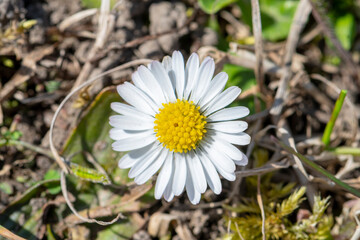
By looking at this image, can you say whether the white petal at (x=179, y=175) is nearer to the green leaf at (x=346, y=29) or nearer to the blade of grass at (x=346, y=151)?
the blade of grass at (x=346, y=151)

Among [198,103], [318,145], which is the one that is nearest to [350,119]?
[318,145]

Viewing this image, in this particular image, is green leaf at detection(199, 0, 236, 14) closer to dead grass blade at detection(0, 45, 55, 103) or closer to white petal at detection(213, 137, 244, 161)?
white petal at detection(213, 137, 244, 161)

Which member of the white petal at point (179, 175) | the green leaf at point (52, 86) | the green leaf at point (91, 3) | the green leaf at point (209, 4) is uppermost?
the green leaf at point (91, 3)

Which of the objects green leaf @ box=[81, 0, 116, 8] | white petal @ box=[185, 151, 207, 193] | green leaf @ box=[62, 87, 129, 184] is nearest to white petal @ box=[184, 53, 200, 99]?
white petal @ box=[185, 151, 207, 193]

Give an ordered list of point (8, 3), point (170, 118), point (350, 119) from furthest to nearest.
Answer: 1. point (350, 119)
2. point (8, 3)
3. point (170, 118)

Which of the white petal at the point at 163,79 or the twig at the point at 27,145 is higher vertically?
the white petal at the point at 163,79

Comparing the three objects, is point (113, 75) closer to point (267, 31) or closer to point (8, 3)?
point (8, 3)

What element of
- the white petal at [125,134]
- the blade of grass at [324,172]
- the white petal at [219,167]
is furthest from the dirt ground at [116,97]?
the white petal at [125,134]
